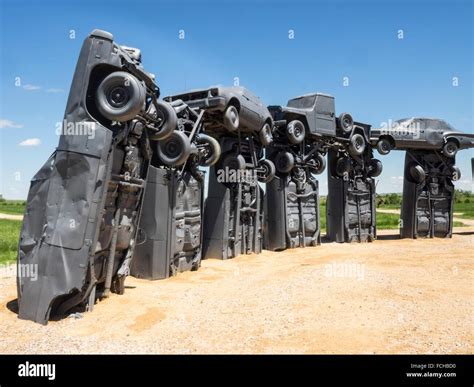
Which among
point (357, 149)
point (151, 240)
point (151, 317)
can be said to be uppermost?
point (357, 149)

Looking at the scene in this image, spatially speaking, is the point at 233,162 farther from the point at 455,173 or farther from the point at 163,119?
the point at 455,173

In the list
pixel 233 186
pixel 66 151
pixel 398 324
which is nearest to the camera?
pixel 398 324

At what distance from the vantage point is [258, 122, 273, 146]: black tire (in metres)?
15.6

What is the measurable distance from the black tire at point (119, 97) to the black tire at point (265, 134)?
874 centimetres

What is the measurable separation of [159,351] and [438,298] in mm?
5368

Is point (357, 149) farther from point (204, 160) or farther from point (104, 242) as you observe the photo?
point (104, 242)

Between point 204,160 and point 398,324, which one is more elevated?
point 204,160

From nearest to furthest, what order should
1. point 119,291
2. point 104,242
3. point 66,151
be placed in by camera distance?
point 66,151 < point 104,242 < point 119,291

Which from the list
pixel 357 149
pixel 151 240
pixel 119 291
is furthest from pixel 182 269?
pixel 357 149

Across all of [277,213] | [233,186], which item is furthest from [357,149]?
[233,186]

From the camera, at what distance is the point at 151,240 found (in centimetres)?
1070

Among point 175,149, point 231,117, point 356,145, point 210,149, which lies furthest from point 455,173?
point 175,149

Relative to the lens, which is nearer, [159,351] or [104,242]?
[159,351]
